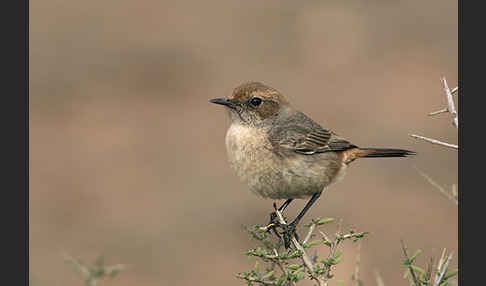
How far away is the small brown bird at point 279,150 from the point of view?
20.9 ft

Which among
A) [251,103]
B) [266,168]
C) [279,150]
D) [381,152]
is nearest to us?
[266,168]

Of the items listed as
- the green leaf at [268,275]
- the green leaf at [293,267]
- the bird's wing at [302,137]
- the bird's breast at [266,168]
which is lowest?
the green leaf at [268,275]

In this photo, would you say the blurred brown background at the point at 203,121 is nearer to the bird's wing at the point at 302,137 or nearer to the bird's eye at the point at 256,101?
the bird's wing at the point at 302,137

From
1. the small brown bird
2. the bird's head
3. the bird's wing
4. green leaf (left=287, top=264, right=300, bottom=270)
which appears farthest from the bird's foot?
green leaf (left=287, top=264, right=300, bottom=270)

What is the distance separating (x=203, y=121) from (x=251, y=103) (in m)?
9.09

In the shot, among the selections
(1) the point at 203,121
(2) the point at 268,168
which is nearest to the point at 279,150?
(2) the point at 268,168

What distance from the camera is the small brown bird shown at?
637 cm

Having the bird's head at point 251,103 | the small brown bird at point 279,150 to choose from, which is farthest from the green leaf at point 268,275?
the bird's head at point 251,103

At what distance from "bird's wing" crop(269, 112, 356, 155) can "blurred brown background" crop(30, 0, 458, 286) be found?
3660 millimetres

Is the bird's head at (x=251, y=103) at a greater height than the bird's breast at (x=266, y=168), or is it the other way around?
the bird's head at (x=251, y=103)

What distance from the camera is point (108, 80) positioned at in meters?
16.9

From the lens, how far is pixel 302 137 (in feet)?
22.4

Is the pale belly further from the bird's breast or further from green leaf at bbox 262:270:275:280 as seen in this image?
green leaf at bbox 262:270:275:280

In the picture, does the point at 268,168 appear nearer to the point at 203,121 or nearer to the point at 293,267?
the point at 293,267
